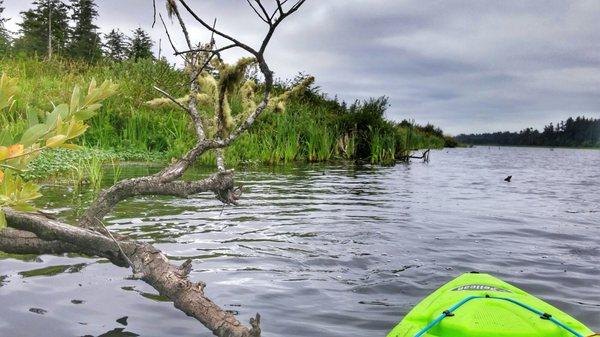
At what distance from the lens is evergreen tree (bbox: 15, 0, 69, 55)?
5184 cm

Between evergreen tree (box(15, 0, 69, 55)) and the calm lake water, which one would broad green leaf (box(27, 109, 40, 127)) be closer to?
the calm lake water

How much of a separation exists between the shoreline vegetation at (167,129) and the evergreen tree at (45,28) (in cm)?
3016

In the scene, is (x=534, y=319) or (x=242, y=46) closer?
(x=534, y=319)

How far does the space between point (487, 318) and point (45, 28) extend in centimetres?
5841

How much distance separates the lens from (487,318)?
278cm

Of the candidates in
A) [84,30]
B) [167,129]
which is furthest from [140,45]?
[167,129]

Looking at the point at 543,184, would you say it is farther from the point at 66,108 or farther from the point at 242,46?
the point at 66,108

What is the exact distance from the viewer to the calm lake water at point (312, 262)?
13.0 feet

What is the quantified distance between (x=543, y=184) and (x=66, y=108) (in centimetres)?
1577

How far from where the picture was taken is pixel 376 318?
417 cm

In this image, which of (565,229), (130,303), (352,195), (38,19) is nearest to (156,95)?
(352,195)

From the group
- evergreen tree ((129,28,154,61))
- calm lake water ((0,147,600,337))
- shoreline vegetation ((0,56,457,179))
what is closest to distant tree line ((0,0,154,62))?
evergreen tree ((129,28,154,61))

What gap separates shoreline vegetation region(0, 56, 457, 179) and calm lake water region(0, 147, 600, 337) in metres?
4.90

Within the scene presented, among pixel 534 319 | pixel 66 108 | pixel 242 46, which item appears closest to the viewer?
pixel 66 108
